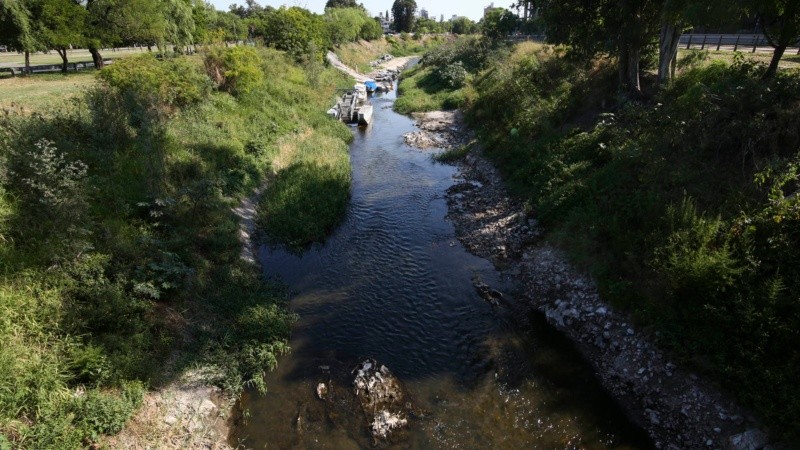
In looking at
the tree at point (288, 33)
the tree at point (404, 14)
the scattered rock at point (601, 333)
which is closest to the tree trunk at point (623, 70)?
the scattered rock at point (601, 333)

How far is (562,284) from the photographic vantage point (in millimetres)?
12297

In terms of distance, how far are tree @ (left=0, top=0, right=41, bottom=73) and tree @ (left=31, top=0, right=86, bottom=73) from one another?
0.75 metres

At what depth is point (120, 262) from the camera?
975 centimetres

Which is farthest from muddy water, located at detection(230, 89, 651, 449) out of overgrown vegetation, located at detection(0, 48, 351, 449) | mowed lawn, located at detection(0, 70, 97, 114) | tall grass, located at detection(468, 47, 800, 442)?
mowed lawn, located at detection(0, 70, 97, 114)

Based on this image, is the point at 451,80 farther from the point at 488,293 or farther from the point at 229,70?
the point at 488,293

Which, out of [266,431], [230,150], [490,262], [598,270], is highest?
[230,150]

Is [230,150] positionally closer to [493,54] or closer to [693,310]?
[693,310]

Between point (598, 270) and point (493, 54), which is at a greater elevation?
point (493, 54)

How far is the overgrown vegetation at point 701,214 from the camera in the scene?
7926 millimetres

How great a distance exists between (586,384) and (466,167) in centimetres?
1608

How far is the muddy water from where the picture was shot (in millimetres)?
8531

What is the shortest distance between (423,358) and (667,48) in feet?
55.5

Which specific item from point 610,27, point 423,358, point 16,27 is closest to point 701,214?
point 423,358

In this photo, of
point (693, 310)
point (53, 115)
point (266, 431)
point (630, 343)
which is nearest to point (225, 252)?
point (266, 431)
